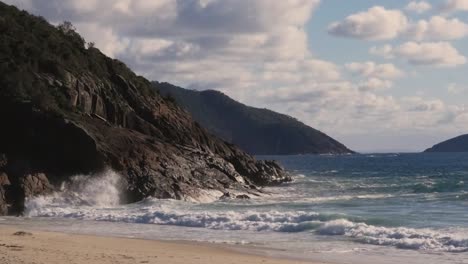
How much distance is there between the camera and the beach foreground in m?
19.2

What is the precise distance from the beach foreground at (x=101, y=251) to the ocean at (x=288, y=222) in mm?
1944

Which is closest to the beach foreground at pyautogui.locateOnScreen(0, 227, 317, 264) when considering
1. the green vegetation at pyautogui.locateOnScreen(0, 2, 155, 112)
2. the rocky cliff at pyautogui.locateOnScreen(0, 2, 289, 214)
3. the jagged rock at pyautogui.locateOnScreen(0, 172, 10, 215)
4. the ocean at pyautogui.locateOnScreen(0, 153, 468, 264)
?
the ocean at pyautogui.locateOnScreen(0, 153, 468, 264)

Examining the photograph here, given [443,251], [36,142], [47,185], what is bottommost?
[443,251]

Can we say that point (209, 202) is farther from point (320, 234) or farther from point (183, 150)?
point (320, 234)

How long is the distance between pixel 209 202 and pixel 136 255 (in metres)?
24.1

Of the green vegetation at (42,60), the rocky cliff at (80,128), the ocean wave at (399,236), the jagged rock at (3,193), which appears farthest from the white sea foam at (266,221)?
the green vegetation at (42,60)

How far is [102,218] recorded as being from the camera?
35.4 m

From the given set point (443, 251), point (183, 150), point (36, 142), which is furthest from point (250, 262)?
point (183, 150)

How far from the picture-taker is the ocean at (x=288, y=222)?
973 inches

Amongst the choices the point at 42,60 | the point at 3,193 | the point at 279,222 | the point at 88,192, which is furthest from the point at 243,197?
the point at 42,60

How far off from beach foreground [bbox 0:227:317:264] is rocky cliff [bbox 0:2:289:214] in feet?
44.4

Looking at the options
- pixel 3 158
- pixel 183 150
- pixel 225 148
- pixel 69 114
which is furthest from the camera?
pixel 225 148

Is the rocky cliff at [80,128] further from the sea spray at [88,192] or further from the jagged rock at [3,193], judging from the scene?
the sea spray at [88,192]

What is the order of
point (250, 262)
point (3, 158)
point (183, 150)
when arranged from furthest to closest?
point (183, 150)
point (3, 158)
point (250, 262)
